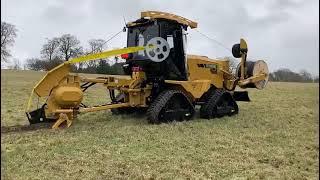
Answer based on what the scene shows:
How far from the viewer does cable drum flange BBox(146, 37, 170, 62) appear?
10.8m

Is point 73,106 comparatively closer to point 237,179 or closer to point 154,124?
point 154,124

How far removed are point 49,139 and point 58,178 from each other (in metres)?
2.53

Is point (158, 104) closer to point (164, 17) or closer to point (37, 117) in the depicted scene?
point (164, 17)

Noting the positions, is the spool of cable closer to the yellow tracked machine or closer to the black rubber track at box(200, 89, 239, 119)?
the yellow tracked machine

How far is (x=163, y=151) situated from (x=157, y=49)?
421 centimetres

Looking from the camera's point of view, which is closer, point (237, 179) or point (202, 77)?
point (237, 179)

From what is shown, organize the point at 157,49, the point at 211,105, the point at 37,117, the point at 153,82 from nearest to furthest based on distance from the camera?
the point at 37,117 → the point at 157,49 → the point at 153,82 → the point at 211,105

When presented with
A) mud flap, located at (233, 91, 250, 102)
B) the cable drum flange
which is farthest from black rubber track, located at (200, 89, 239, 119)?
the cable drum flange

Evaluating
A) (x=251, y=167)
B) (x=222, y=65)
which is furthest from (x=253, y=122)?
(x=251, y=167)

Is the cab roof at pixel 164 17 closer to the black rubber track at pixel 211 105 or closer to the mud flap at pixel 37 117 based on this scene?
the black rubber track at pixel 211 105

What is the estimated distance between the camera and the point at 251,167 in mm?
6352

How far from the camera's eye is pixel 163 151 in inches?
281

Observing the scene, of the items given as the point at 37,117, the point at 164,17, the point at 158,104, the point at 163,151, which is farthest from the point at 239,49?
the point at 163,151

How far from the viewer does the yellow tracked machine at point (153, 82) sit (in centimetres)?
947
